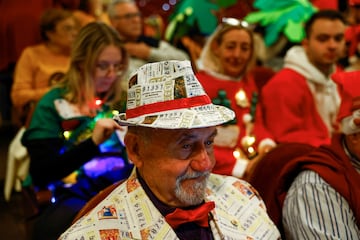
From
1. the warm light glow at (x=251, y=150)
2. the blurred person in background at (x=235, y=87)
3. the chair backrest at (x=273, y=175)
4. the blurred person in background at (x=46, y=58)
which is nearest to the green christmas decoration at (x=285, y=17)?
the blurred person in background at (x=235, y=87)

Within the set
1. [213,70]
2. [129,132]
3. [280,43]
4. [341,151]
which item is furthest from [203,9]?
[129,132]

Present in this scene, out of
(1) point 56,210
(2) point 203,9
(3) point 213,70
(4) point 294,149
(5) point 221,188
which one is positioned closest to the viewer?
(5) point 221,188

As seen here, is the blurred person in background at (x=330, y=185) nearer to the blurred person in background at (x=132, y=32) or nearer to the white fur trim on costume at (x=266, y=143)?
the white fur trim on costume at (x=266, y=143)

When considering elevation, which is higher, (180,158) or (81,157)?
(180,158)

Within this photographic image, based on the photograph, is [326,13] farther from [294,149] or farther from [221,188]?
[221,188]

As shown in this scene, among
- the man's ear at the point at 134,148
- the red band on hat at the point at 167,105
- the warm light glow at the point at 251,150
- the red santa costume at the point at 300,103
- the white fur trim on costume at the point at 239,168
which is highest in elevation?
the red band on hat at the point at 167,105

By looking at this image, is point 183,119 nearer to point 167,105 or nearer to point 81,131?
point 167,105

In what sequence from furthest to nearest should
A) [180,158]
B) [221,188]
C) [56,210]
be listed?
[56,210]
[221,188]
[180,158]

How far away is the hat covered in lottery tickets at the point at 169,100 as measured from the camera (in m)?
1.42

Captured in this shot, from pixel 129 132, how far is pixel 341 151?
73 centimetres

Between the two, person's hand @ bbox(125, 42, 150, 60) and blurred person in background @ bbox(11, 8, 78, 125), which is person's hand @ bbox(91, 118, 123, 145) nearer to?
blurred person in background @ bbox(11, 8, 78, 125)

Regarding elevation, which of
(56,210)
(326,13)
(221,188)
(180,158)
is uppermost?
(326,13)

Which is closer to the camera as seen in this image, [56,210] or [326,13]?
[56,210]

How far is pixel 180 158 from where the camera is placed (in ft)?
4.81
